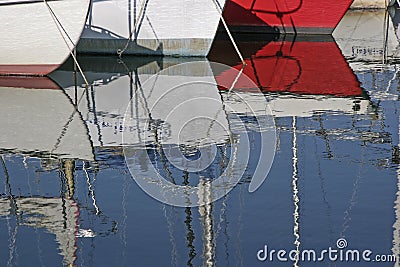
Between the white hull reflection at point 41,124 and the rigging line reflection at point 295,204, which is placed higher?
the white hull reflection at point 41,124

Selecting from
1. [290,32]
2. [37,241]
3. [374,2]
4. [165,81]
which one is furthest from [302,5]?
[37,241]

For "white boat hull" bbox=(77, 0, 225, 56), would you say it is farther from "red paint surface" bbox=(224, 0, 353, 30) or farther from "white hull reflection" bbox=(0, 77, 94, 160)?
"red paint surface" bbox=(224, 0, 353, 30)

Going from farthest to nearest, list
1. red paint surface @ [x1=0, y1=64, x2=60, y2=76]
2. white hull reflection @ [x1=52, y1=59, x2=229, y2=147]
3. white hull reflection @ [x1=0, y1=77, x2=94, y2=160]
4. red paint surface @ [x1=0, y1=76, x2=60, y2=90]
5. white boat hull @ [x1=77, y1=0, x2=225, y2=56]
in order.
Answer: white boat hull @ [x1=77, y1=0, x2=225, y2=56]
red paint surface @ [x1=0, y1=64, x2=60, y2=76]
red paint surface @ [x1=0, y1=76, x2=60, y2=90]
white hull reflection @ [x1=52, y1=59, x2=229, y2=147]
white hull reflection @ [x1=0, y1=77, x2=94, y2=160]

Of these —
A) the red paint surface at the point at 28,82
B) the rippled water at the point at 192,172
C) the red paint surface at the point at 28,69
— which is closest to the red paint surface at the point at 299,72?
the rippled water at the point at 192,172

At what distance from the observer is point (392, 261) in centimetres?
762

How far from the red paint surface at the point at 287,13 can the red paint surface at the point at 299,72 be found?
169 centimetres

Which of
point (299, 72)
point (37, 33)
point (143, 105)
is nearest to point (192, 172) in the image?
point (143, 105)

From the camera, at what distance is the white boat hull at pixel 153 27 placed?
21.2 m

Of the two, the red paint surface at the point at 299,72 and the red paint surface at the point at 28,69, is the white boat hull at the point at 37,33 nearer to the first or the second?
the red paint surface at the point at 28,69

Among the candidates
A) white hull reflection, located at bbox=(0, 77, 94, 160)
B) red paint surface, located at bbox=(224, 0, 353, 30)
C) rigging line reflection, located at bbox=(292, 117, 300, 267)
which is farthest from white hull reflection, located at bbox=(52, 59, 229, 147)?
red paint surface, located at bbox=(224, 0, 353, 30)

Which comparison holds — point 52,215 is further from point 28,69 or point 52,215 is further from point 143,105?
point 28,69

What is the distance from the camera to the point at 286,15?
26.8 metres

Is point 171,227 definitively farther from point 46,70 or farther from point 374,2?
point 374,2

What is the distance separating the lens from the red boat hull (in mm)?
26203
